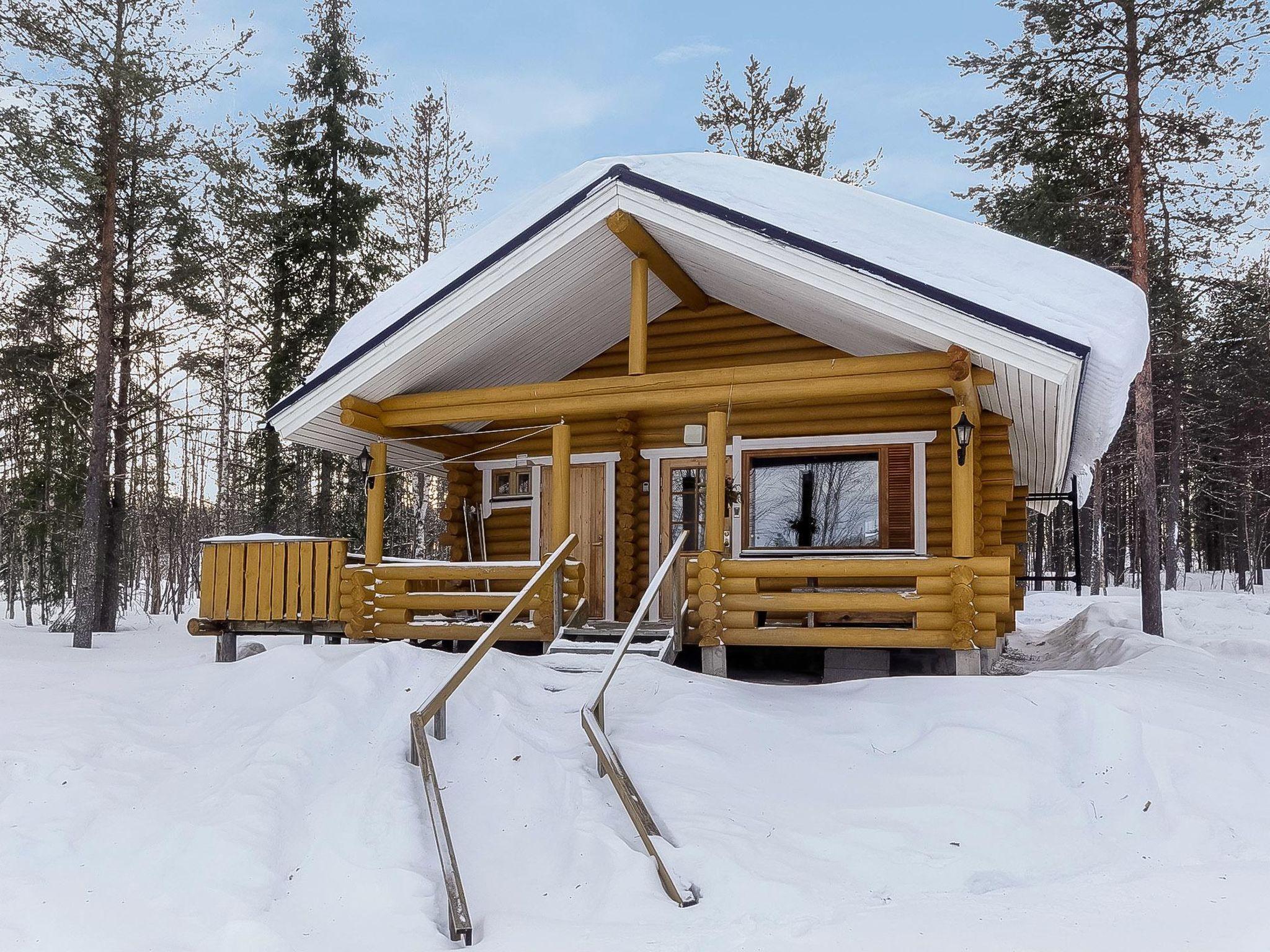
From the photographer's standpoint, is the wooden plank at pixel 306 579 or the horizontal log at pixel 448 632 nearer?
the horizontal log at pixel 448 632

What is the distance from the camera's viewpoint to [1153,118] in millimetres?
15266

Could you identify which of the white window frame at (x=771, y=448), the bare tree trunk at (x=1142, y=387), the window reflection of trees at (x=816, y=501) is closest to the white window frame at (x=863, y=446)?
the white window frame at (x=771, y=448)

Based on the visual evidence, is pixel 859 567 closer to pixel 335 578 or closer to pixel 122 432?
pixel 335 578

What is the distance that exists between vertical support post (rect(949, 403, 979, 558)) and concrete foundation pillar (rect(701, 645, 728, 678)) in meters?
2.33

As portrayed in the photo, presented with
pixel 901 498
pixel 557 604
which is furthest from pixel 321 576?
pixel 901 498

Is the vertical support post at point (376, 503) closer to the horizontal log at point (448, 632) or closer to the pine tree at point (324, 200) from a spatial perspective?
the horizontal log at point (448, 632)

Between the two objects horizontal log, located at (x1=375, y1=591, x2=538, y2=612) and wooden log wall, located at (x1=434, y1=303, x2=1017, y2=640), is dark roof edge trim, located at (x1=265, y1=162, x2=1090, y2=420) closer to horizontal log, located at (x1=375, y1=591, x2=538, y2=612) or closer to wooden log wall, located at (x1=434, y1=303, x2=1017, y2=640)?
wooden log wall, located at (x1=434, y1=303, x2=1017, y2=640)

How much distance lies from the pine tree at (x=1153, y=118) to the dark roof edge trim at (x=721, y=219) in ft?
28.9

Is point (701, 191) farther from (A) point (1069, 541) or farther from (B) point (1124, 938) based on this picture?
(A) point (1069, 541)

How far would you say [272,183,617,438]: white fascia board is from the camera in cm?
899

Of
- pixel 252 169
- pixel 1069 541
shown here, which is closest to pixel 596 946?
pixel 252 169

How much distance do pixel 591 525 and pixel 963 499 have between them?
4.91 m

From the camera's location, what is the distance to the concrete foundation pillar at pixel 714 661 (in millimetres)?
8570

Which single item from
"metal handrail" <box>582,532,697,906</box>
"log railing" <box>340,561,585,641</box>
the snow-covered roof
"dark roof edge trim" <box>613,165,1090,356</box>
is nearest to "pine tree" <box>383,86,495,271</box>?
the snow-covered roof
